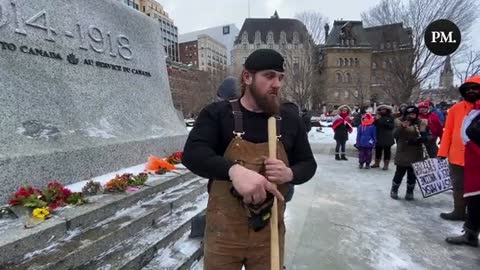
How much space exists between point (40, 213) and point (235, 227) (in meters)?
2.20

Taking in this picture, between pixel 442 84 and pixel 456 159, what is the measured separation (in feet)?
71.0

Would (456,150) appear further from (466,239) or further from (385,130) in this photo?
(385,130)

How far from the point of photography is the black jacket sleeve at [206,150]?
1660mm

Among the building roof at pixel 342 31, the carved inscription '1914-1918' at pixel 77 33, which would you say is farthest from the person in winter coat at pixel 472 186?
the building roof at pixel 342 31

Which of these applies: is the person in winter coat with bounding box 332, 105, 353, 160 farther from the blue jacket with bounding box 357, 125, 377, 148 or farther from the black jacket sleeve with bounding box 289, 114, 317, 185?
the black jacket sleeve with bounding box 289, 114, 317, 185

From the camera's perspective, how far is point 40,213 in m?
3.10

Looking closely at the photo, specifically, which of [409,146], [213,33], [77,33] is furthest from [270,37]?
[213,33]

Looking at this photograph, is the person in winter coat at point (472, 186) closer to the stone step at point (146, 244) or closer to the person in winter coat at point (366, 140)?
the stone step at point (146, 244)

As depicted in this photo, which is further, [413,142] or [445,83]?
[445,83]

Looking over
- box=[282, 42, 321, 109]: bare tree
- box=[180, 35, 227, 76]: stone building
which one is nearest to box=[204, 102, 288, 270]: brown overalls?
box=[282, 42, 321, 109]: bare tree

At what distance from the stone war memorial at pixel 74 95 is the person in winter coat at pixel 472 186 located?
4690 millimetres

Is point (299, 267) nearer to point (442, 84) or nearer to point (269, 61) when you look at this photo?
point (269, 61)

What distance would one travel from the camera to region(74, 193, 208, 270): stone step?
9.45 feet

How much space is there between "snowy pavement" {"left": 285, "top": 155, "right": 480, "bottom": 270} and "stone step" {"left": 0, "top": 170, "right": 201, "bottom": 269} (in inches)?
69.6
